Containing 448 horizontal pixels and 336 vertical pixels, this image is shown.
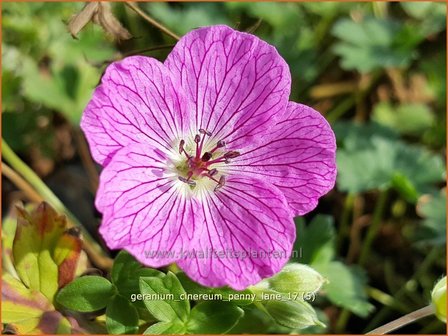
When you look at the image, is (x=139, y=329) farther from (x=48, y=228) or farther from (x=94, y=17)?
(x=94, y=17)

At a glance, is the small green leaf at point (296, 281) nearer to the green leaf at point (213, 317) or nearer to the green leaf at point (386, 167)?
the green leaf at point (213, 317)

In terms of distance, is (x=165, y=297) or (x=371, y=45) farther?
(x=371, y=45)

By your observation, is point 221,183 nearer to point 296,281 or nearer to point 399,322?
point 296,281

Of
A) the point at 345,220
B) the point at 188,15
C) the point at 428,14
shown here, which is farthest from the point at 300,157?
the point at 428,14

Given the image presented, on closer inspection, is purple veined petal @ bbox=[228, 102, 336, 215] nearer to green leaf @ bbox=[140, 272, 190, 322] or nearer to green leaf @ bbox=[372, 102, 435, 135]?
green leaf @ bbox=[140, 272, 190, 322]

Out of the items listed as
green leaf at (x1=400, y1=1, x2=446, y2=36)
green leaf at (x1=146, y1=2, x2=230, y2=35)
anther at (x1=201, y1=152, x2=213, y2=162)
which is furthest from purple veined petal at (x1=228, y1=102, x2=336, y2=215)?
green leaf at (x1=400, y1=1, x2=446, y2=36)
